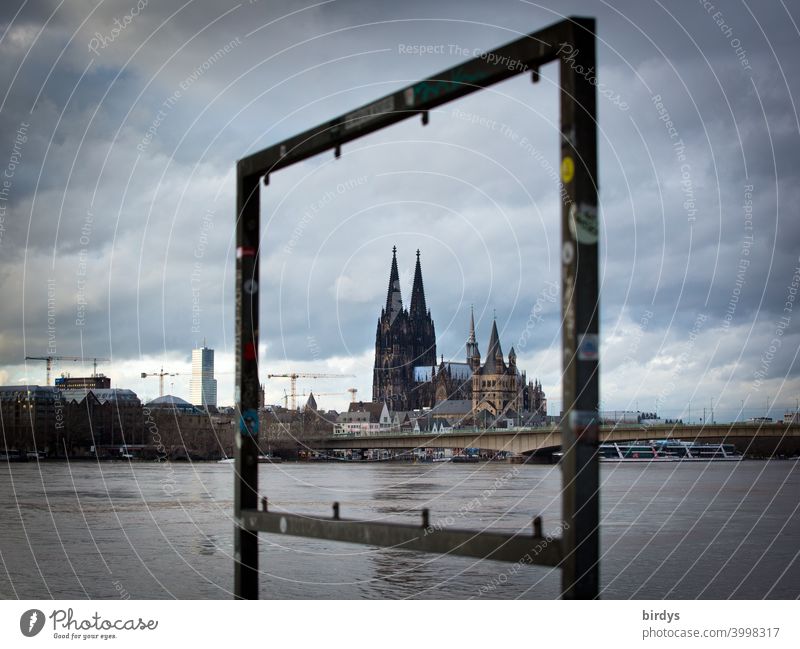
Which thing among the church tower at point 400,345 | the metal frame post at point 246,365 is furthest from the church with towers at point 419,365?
the metal frame post at point 246,365

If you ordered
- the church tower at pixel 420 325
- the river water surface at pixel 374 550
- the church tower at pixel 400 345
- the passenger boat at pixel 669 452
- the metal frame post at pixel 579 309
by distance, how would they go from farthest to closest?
the church tower at pixel 420 325
the church tower at pixel 400 345
the passenger boat at pixel 669 452
the river water surface at pixel 374 550
the metal frame post at pixel 579 309

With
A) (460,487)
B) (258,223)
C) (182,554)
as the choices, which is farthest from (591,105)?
(460,487)

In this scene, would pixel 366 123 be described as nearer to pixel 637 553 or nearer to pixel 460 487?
pixel 637 553

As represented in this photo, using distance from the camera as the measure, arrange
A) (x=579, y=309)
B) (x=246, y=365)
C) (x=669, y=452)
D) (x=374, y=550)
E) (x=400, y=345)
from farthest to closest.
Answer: (x=400, y=345)
(x=669, y=452)
(x=374, y=550)
(x=246, y=365)
(x=579, y=309)

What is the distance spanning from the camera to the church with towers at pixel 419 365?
17162 centimetres

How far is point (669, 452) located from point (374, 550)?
4312 inches

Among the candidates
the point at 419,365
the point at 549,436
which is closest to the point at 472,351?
the point at 419,365

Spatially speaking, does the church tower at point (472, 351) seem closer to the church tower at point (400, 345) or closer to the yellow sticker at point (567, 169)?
the church tower at point (400, 345)

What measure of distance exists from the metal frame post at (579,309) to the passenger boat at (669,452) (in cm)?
11866

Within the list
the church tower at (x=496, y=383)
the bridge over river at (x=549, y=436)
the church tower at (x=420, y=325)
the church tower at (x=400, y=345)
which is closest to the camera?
the bridge over river at (x=549, y=436)

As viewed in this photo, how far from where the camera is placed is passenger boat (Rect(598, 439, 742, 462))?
401ft

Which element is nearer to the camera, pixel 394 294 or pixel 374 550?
pixel 374 550

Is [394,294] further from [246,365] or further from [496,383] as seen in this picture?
[246,365]

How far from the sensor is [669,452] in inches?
5103
